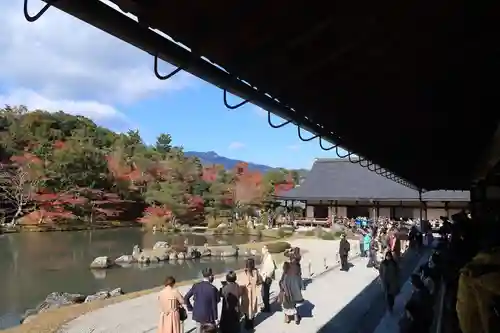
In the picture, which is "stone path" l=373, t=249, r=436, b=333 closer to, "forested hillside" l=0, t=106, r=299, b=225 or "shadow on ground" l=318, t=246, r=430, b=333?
"shadow on ground" l=318, t=246, r=430, b=333

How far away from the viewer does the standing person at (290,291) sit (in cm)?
602

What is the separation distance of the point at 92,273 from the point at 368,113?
50.9 ft

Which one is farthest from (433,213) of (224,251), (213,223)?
(213,223)

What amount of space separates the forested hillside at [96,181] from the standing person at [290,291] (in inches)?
1017

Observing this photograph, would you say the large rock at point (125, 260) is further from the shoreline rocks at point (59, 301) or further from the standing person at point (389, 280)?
the standing person at point (389, 280)

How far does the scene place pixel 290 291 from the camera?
19.9ft

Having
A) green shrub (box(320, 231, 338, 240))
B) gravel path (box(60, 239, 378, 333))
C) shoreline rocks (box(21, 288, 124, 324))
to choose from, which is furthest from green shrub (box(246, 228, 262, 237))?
shoreline rocks (box(21, 288, 124, 324))

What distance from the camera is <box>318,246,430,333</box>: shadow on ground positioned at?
6.10 metres

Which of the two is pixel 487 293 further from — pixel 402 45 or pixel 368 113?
pixel 368 113

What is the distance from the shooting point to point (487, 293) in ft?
4.61

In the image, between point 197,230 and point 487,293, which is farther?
point 197,230

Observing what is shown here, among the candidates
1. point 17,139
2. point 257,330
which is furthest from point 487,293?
point 17,139

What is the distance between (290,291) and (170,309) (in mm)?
1949

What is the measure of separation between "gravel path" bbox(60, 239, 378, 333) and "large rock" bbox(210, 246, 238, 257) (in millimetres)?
9779
